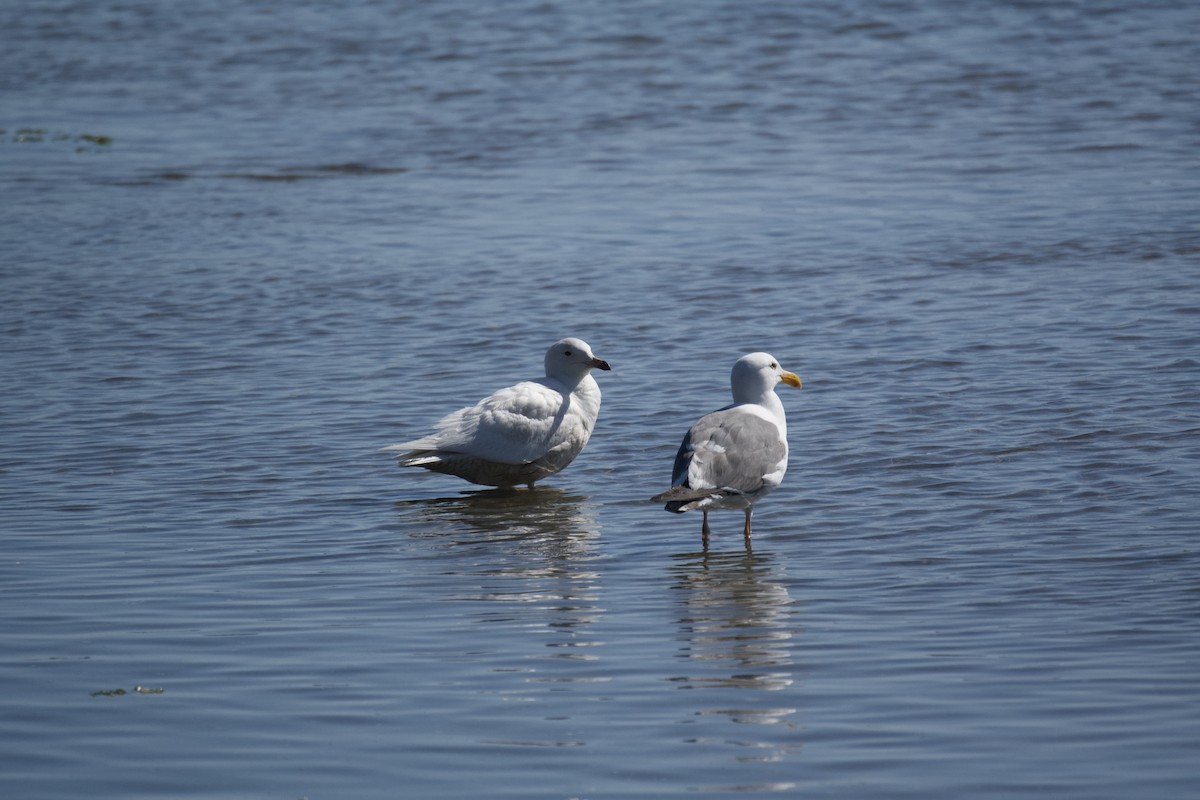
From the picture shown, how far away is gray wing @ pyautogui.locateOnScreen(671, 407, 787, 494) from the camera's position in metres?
7.32

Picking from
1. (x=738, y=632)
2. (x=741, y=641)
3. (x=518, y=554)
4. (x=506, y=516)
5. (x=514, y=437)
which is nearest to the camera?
(x=741, y=641)

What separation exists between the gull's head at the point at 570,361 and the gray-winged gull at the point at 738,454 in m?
1.30

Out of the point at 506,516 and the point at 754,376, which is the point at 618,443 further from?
the point at 754,376

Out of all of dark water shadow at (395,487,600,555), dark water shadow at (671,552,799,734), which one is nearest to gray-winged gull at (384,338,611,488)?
dark water shadow at (395,487,600,555)

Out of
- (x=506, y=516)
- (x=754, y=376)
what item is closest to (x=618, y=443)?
(x=506, y=516)

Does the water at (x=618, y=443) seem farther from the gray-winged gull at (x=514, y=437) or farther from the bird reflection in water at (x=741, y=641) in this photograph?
the gray-winged gull at (x=514, y=437)

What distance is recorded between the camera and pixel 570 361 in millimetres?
9320

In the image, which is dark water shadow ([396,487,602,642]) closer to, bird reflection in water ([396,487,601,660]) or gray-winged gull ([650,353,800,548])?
bird reflection in water ([396,487,601,660])

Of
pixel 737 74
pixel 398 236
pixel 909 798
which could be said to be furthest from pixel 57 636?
pixel 737 74

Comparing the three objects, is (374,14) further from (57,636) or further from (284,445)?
(57,636)

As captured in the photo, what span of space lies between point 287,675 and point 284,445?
3.98 m

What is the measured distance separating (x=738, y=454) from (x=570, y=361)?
2.08 m

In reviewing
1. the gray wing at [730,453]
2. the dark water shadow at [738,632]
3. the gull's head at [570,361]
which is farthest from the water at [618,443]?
the gull's head at [570,361]

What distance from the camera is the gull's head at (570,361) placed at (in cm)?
923
